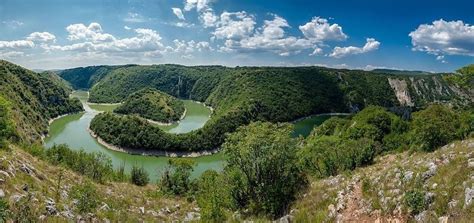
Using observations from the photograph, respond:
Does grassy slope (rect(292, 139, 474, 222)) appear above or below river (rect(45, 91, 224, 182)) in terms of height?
above

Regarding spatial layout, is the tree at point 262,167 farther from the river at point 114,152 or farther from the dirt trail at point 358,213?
the river at point 114,152

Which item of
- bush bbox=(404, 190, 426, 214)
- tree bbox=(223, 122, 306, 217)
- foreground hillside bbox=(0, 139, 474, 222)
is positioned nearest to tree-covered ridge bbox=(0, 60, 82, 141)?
foreground hillside bbox=(0, 139, 474, 222)

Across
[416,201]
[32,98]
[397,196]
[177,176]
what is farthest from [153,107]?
[416,201]

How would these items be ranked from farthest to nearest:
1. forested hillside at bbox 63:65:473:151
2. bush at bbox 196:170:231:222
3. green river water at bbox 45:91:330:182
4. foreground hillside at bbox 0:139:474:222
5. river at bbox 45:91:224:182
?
forested hillside at bbox 63:65:473:151, green river water at bbox 45:91:330:182, river at bbox 45:91:224:182, bush at bbox 196:170:231:222, foreground hillside at bbox 0:139:474:222

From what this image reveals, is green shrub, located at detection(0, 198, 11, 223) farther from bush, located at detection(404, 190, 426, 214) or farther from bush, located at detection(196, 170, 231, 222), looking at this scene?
bush, located at detection(404, 190, 426, 214)

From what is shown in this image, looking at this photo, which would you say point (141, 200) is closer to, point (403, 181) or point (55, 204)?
point (55, 204)

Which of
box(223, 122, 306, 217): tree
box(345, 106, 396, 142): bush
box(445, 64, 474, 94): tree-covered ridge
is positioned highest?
box(445, 64, 474, 94): tree-covered ridge

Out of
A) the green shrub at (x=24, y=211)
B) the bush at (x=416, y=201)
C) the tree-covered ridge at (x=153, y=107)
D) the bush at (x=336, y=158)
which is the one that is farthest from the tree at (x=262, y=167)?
the tree-covered ridge at (x=153, y=107)
